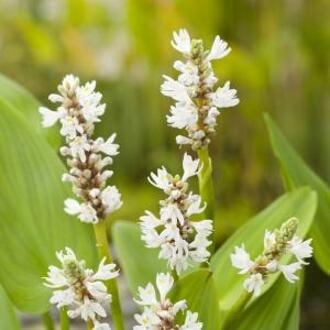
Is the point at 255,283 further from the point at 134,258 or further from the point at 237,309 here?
the point at 134,258

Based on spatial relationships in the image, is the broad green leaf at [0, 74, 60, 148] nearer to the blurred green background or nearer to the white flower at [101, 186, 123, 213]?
the white flower at [101, 186, 123, 213]

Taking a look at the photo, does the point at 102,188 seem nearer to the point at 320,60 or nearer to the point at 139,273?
the point at 139,273

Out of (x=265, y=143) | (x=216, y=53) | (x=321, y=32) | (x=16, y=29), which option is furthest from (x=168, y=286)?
(x=16, y=29)

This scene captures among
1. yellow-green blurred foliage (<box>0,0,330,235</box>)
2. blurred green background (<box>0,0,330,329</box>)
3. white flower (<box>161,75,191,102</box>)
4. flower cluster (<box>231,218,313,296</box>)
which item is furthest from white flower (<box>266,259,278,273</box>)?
yellow-green blurred foliage (<box>0,0,330,235</box>)

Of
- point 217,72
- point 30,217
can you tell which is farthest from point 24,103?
point 217,72

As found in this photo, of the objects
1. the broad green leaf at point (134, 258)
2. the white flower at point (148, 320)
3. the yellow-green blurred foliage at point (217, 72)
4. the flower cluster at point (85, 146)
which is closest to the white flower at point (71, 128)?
the flower cluster at point (85, 146)

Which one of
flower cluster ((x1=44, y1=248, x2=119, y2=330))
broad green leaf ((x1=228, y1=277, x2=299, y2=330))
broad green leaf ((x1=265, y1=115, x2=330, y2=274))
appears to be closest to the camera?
flower cluster ((x1=44, y1=248, x2=119, y2=330))
